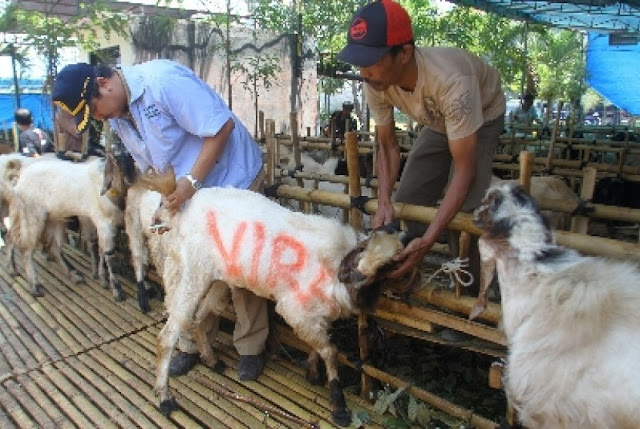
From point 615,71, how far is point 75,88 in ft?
66.9

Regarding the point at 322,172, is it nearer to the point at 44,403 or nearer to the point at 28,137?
the point at 44,403

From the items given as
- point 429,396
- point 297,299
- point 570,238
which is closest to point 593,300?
point 570,238

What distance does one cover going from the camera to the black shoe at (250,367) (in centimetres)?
343

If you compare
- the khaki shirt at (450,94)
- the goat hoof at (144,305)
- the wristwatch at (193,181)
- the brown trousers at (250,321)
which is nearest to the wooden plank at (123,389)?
the brown trousers at (250,321)

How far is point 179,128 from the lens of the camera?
3.35 meters

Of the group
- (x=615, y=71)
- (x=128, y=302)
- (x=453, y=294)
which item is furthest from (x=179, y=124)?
(x=615, y=71)

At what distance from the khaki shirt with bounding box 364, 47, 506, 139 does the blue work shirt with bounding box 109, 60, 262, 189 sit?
0.97 metres

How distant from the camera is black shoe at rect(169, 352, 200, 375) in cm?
355

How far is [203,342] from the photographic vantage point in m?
3.60

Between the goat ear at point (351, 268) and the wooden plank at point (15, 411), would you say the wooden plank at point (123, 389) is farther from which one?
the goat ear at point (351, 268)

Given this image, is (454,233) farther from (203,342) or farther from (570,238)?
(203,342)

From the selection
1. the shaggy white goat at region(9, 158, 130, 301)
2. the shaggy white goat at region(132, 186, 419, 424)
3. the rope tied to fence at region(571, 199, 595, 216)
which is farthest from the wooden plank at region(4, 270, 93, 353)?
the rope tied to fence at region(571, 199, 595, 216)

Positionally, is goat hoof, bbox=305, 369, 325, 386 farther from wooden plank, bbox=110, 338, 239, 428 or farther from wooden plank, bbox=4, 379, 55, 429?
wooden plank, bbox=4, 379, 55, 429

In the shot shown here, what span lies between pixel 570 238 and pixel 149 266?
4.13m
